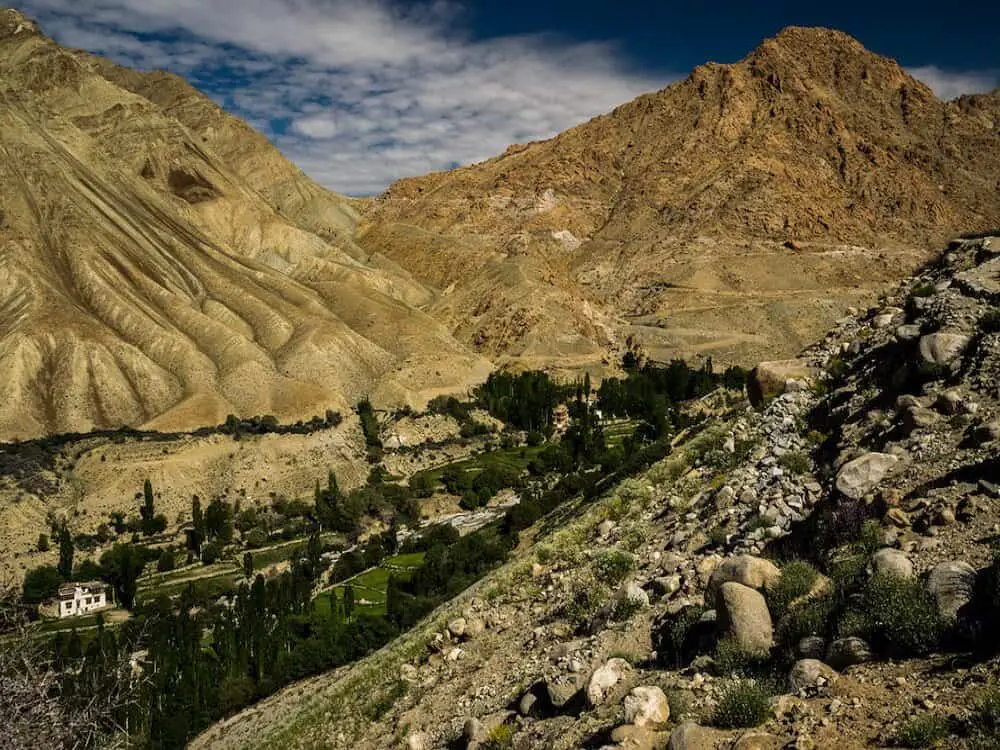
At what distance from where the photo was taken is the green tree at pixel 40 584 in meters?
51.9

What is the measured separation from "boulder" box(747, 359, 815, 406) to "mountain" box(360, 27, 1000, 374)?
3887 inches

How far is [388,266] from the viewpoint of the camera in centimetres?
16338

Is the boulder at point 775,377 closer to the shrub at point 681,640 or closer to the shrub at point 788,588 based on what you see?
the shrub at point 681,640

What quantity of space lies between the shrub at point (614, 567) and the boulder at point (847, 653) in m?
5.61

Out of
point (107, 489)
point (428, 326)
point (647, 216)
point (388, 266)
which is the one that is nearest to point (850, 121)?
point (647, 216)

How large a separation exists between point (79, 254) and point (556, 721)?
4279 inches

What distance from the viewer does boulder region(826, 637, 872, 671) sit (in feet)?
24.0

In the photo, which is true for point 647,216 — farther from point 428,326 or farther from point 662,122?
point 428,326

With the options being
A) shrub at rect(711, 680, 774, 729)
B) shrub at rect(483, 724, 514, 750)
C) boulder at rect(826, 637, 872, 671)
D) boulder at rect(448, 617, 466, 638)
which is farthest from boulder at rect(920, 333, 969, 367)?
boulder at rect(448, 617, 466, 638)

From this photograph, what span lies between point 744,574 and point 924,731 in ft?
10.4

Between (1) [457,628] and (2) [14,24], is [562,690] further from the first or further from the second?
(2) [14,24]

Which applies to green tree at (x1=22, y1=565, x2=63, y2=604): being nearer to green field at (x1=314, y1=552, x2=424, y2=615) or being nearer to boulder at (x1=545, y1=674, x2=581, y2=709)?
green field at (x1=314, y1=552, x2=424, y2=615)

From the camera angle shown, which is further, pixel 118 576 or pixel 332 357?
pixel 332 357

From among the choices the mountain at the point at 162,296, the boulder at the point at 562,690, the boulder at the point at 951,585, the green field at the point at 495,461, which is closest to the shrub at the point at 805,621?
the boulder at the point at 951,585
